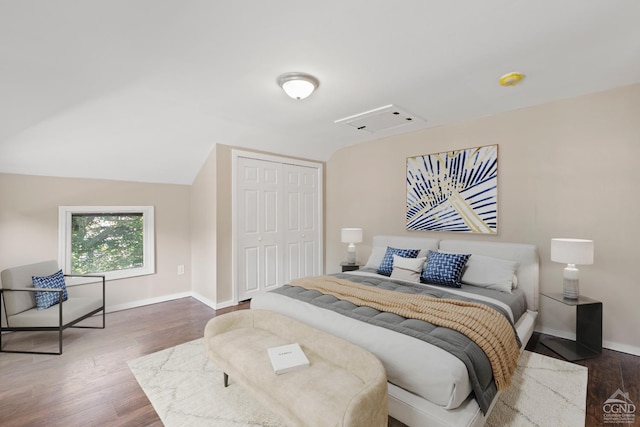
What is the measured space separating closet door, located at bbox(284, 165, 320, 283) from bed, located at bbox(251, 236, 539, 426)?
1630 mm

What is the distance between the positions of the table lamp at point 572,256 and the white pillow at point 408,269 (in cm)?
120

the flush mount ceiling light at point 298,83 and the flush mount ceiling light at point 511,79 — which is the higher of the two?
the flush mount ceiling light at point 511,79

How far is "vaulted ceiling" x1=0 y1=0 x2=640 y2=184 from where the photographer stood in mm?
1696

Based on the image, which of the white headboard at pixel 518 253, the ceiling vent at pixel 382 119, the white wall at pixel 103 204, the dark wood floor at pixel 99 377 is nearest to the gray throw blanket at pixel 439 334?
the dark wood floor at pixel 99 377

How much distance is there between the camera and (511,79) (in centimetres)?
252

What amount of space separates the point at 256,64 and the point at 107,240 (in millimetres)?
3313

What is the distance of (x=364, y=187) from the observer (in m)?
4.70

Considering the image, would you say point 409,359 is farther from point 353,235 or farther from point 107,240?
point 107,240

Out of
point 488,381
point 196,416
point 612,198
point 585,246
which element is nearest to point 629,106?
point 612,198

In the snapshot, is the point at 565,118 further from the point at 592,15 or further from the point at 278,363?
the point at 278,363

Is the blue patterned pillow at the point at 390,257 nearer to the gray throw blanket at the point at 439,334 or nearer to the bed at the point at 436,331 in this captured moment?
the bed at the point at 436,331

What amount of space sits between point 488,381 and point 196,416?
1824 mm

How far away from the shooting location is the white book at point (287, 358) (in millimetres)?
1713

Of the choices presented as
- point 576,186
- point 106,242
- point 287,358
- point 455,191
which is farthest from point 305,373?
point 106,242
